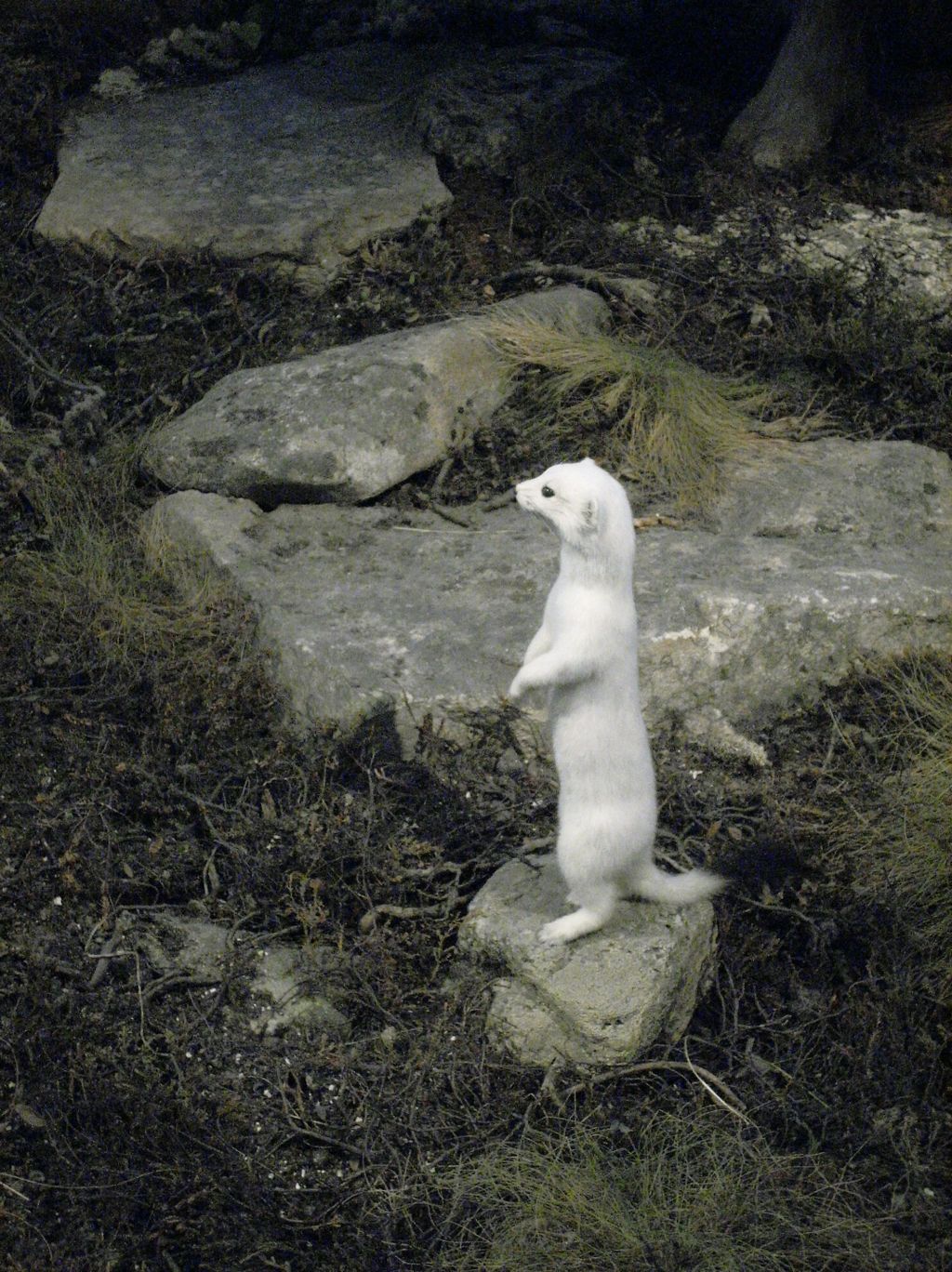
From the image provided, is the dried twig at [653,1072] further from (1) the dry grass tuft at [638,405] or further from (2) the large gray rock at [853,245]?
(2) the large gray rock at [853,245]

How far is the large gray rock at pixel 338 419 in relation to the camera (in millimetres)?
6102

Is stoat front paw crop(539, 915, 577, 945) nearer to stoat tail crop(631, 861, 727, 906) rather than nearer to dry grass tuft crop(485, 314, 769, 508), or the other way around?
stoat tail crop(631, 861, 727, 906)

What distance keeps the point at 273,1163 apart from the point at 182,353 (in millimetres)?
4350

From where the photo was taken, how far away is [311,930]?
4.57 metres

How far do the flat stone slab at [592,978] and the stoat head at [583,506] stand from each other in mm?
1152

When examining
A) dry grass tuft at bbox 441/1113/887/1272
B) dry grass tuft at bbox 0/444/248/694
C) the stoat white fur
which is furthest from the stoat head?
dry grass tuft at bbox 0/444/248/694

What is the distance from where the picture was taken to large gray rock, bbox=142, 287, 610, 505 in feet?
20.0

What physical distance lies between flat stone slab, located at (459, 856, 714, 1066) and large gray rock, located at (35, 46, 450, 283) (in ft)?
13.9

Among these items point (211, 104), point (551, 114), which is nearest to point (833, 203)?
point (551, 114)

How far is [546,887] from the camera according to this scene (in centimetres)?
450

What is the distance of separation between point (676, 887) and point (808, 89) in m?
5.40

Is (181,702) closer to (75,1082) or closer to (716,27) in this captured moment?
(75,1082)

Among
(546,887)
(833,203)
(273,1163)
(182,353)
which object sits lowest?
(273,1163)

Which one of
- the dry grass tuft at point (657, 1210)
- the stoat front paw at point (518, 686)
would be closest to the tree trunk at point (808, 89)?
the stoat front paw at point (518, 686)
